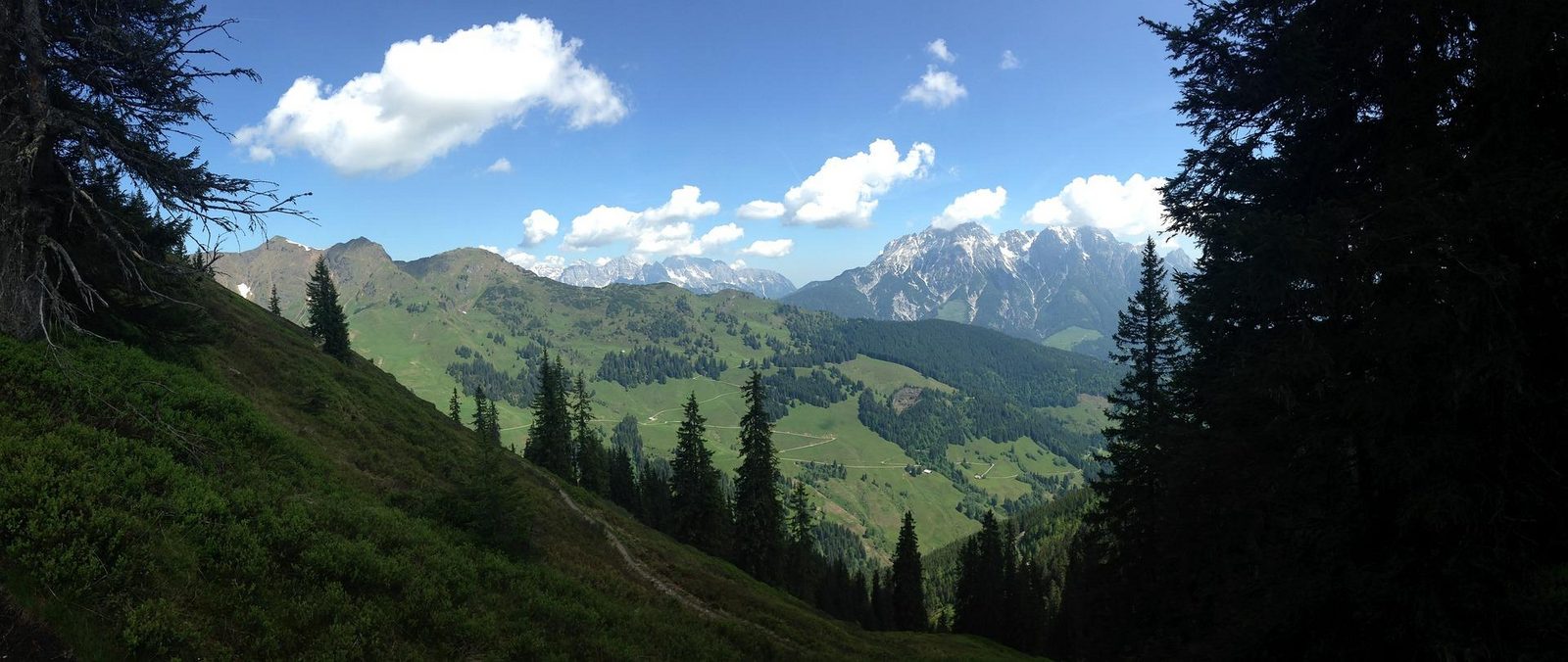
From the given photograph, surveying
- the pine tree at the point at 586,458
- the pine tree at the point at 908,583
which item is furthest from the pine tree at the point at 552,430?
the pine tree at the point at 908,583

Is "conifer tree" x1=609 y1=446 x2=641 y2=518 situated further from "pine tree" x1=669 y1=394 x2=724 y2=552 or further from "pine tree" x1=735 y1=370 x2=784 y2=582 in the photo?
"pine tree" x1=735 y1=370 x2=784 y2=582

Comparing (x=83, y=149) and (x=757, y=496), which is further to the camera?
(x=757, y=496)

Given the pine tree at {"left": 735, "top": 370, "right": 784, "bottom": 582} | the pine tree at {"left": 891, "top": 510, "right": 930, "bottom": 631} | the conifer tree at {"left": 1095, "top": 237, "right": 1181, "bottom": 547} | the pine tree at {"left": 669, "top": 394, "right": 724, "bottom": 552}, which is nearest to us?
the conifer tree at {"left": 1095, "top": 237, "right": 1181, "bottom": 547}

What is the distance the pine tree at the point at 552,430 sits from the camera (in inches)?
2670

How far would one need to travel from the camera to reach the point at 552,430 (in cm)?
6844

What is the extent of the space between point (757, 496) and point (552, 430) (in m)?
29.6

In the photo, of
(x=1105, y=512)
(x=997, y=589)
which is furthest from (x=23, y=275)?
(x=997, y=589)

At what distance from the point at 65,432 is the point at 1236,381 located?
2056 centimetres

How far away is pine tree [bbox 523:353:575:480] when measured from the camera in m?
67.8

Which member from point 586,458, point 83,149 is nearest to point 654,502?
point 586,458

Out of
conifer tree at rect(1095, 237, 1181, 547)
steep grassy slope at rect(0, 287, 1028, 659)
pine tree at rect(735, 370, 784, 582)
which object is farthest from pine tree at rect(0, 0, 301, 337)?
pine tree at rect(735, 370, 784, 582)

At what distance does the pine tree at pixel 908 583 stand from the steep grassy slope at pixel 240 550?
Answer: 44183mm

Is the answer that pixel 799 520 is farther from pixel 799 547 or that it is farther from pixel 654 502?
pixel 654 502

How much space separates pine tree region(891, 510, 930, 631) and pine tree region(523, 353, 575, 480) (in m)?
37.3
